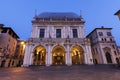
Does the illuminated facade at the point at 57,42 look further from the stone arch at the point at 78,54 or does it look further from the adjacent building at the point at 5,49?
the adjacent building at the point at 5,49

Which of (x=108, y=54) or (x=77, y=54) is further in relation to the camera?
(x=108, y=54)

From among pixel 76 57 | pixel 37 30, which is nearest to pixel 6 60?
pixel 37 30

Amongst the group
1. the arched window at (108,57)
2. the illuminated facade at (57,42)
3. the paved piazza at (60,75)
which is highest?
the illuminated facade at (57,42)

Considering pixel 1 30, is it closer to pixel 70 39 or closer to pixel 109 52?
pixel 70 39

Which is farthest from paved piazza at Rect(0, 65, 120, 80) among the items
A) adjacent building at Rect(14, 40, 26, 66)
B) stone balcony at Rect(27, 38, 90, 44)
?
adjacent building at Rect(14, 40, 26, 66)

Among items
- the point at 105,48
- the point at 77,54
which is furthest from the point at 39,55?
the point at 105,48

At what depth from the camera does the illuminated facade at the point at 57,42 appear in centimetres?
2214

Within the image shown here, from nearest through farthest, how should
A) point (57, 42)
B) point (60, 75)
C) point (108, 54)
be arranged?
point (60, 75)
point (57, 42)
point (108, 54)

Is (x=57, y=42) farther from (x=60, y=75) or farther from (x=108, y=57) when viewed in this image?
(x=108, y=57)

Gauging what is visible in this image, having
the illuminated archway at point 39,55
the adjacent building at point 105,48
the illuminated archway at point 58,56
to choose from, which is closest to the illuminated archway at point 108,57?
the adjacent building at point 105,48

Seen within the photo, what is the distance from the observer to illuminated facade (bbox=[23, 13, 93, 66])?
2214 cm

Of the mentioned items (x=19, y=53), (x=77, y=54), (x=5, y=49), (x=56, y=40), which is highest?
(x=56, y=40)

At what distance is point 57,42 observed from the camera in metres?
23.1

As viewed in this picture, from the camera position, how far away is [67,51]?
22.2 metres
